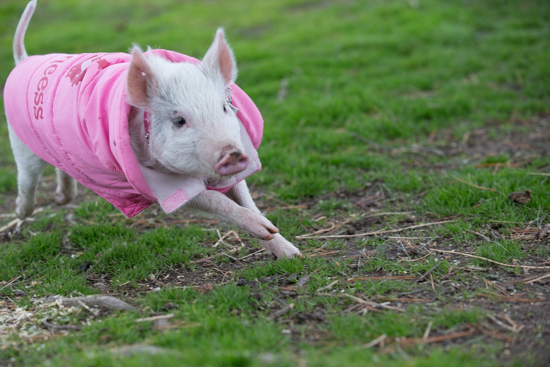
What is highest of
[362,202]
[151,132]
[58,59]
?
[58,59]

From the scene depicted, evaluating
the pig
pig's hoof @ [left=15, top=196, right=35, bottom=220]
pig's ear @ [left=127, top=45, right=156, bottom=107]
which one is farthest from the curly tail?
pig's ear @ [left=127, top=45, right=156, bottom=107]

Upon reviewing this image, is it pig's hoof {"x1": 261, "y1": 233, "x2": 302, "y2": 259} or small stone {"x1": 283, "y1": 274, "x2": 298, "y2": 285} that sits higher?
pig's hoof {"x1": 261, "y1": 233, "x2": 302, "y2": 259}

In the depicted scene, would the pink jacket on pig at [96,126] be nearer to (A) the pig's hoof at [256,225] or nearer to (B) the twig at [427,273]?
(A) the pig's hoof at [256,225]

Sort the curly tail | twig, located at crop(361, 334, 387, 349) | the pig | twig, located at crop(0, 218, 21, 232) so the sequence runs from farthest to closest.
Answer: twig, located at crop(0, 218, 21, 232)
the curly tail
the pig
twig, located at crop(361, 334, 387, 349)

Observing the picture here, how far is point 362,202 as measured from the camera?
439 cm

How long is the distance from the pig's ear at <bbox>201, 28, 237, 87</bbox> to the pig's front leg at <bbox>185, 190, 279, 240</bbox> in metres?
0.69

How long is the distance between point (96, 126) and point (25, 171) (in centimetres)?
149

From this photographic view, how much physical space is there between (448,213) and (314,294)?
143cm

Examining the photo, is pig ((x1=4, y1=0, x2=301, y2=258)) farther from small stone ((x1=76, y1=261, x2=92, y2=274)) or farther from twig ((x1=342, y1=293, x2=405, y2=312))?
twig ((x1=342, y1=293, x2=405, y2=312))

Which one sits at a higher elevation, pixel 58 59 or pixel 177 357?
pixel 58 59

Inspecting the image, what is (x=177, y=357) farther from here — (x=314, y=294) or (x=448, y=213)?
(x=448, y=213)

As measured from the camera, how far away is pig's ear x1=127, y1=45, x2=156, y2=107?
2938 mm

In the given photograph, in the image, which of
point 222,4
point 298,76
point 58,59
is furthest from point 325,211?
point 222,4

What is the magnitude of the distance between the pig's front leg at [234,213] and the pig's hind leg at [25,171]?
1552mm
